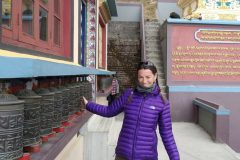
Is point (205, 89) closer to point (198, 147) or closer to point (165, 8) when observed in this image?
point (198, 147)

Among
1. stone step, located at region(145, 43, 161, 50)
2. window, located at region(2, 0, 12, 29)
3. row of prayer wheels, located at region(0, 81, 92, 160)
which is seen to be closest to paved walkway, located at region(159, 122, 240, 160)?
stone step, located at region(145, 43, 161, 50)

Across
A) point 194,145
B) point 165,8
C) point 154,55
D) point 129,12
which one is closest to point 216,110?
point 194,145

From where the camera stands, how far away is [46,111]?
8.07 ft

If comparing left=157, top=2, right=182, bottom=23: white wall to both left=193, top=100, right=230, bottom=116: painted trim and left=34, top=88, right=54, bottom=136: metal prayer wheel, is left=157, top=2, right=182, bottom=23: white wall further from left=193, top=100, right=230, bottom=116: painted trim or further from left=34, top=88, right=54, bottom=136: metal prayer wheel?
left=34, top=88, right=54, bottom=136: metal prayer wheel

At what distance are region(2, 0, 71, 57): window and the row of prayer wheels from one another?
537 mm

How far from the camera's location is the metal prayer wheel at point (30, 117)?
6.73ft

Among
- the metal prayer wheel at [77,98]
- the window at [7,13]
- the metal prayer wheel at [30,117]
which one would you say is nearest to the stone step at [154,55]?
the metal prayer wheel at [77,98]

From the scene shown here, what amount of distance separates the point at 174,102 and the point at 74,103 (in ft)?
22.2

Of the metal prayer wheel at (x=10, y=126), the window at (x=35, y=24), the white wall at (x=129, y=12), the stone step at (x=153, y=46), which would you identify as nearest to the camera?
the metal prayer wheel at (x=10, y=126)

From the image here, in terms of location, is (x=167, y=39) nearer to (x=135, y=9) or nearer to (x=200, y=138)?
(x=200, y=138)

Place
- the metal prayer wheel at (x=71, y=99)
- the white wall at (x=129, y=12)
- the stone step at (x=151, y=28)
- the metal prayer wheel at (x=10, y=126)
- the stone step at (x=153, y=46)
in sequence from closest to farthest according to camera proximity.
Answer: the metal prayer wheel at (x=10, y=126)
the metal prayer wheel at (x=71, y=99)
the stone step at (x=153, y=46)
the stone step at (x=151, y=28)
the white wall at (x=129, y=12)

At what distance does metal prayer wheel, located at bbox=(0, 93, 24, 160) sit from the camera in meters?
1.68

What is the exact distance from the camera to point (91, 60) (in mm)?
8141

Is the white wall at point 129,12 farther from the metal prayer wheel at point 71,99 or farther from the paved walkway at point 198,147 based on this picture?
the metal prayer wheel at point 71,99
